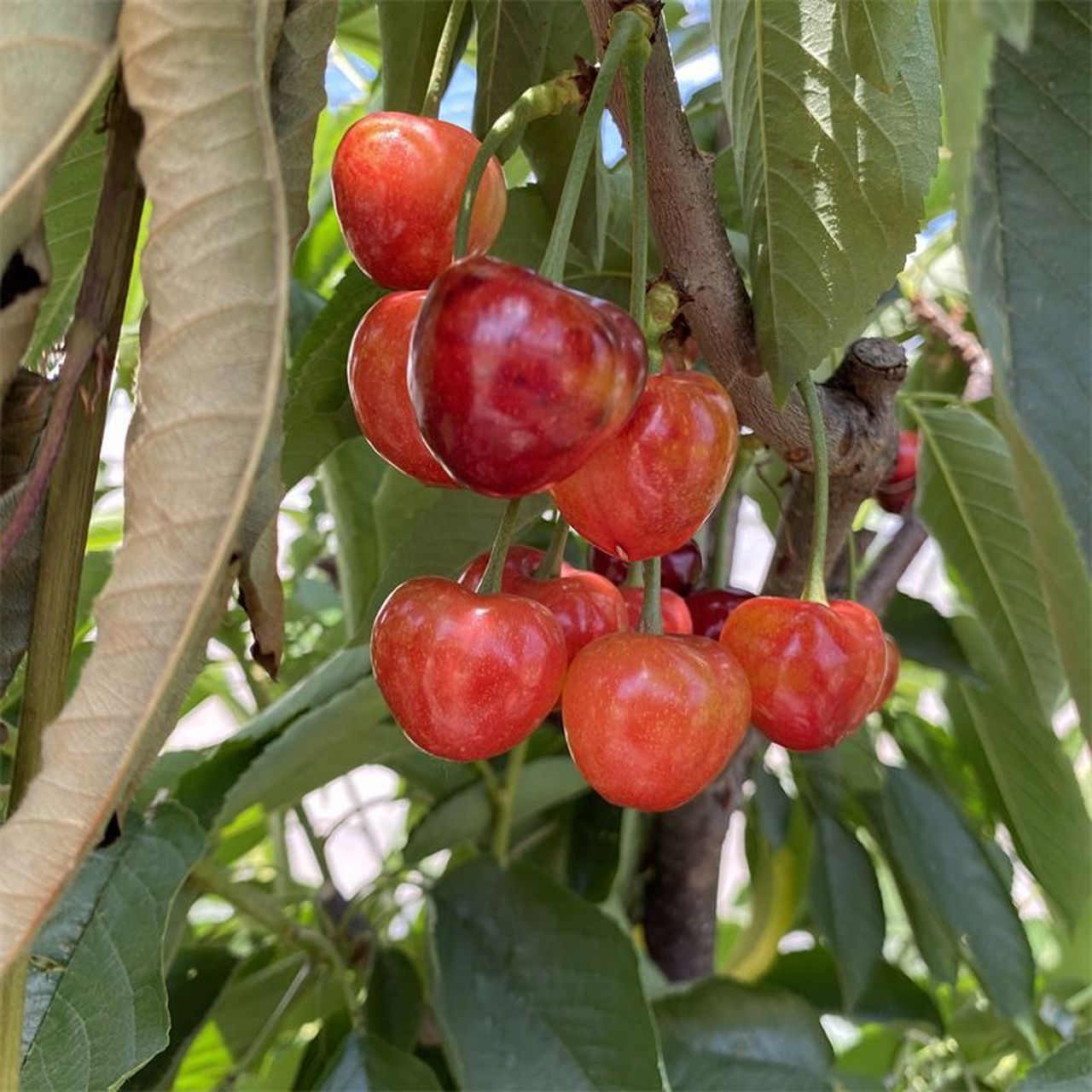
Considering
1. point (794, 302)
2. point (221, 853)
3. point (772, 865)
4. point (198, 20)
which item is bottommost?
point (772, 865)

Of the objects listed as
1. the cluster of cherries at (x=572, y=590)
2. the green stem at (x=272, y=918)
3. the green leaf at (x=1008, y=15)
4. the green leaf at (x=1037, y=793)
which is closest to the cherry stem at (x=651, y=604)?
the cluster of cherries at (x=572, y=590)

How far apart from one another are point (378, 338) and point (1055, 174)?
0.18m

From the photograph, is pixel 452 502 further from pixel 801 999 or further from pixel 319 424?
pixel 801 999

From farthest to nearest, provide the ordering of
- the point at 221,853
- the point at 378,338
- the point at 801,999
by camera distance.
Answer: the point at 221,853, the point at 801,999, the point at 378,338

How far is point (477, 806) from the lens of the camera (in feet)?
2.46

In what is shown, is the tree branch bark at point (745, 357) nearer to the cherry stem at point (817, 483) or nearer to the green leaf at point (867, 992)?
the cherry stem at point (817, 483)

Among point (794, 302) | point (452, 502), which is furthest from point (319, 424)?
point (794, 302)

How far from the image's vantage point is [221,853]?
2.89 feet

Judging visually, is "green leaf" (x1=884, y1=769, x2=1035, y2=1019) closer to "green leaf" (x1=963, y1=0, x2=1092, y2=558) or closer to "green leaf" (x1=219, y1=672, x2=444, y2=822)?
"green leaf" (x1=219, y1=672, x2=444, y2=822)

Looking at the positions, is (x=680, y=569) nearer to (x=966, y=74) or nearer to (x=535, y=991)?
(x=535, y=991)

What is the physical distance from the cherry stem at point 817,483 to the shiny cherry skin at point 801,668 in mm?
16

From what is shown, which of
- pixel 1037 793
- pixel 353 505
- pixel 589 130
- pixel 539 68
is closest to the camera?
pixel 589 130

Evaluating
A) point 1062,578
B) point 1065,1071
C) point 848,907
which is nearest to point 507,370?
point 1062,578

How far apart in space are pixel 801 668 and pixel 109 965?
10.1 inches
